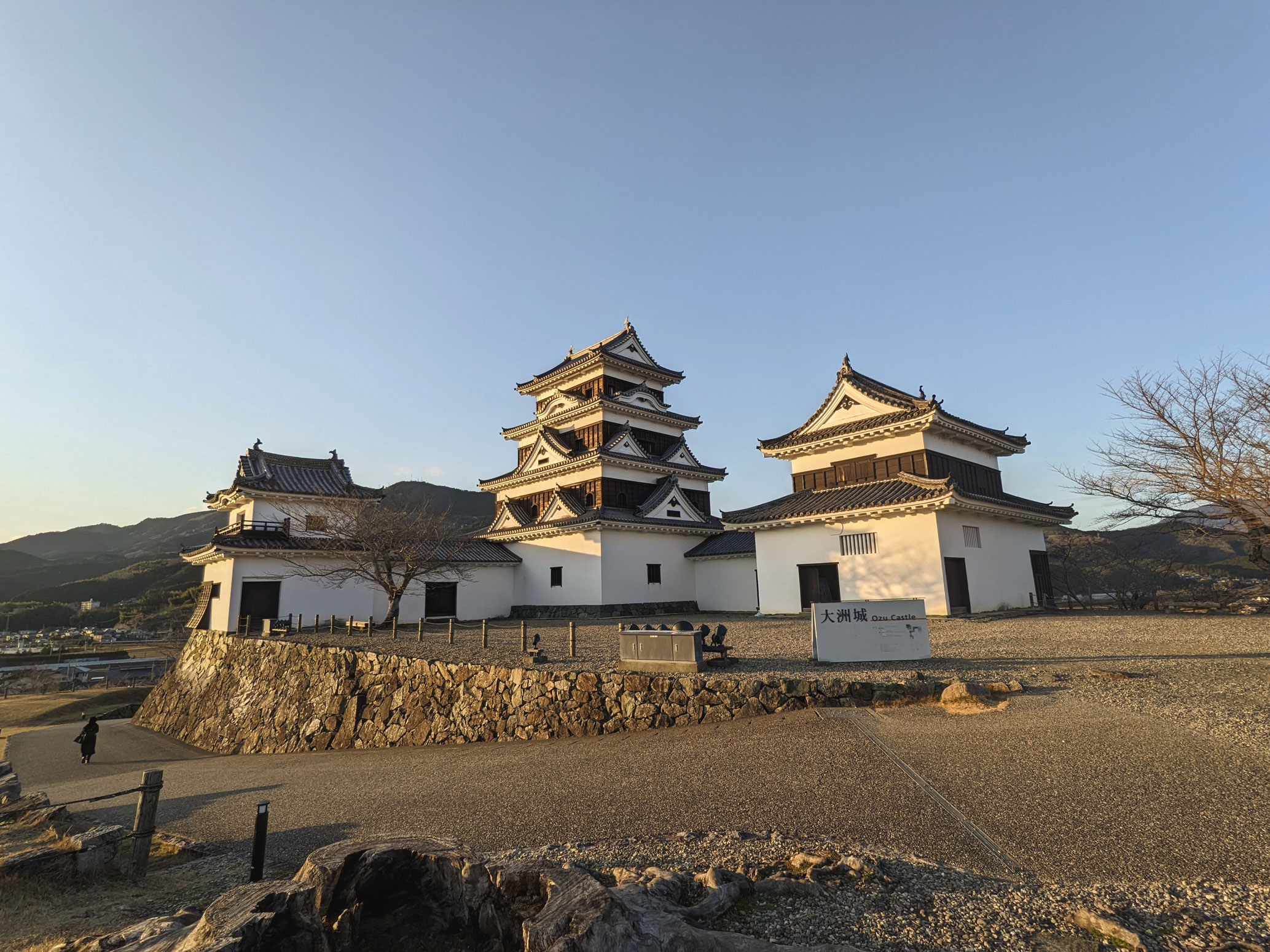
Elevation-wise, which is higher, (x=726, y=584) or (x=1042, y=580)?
(x=726, y=584)

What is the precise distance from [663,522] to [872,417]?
11.0 meters

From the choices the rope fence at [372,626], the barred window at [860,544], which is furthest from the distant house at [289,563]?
the barred window at [860,544]

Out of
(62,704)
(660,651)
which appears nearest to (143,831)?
(660,651)

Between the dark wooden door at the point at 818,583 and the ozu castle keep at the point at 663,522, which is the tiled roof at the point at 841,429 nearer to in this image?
the ozu castle keep at the point at 663,522

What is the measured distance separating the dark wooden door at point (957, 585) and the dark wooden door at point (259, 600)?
26.7m

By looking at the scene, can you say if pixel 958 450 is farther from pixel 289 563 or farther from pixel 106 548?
pixel 106 548

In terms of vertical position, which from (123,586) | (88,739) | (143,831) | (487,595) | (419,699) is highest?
(123,586)

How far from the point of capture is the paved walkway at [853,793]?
4453mm

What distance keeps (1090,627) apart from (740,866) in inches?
647

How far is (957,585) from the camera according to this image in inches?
776

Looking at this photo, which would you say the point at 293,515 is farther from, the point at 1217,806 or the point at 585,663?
the point at 1217,806

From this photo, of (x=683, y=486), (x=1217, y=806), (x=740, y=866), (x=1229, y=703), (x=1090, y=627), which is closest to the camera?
(x=740, y=866)

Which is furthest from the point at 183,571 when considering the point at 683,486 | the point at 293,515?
the point at 683,486

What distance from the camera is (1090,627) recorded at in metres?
15.8
